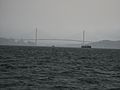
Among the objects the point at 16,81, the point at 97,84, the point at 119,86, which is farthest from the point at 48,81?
the point at 119,86

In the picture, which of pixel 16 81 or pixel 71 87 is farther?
pixel 16 81

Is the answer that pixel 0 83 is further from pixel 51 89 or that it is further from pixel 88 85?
pixel 88 85

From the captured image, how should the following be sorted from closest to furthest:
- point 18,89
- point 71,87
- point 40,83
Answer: point 18,89
point 71,87
point 40,83

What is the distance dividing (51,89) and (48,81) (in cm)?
349

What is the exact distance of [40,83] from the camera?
20.5 metres

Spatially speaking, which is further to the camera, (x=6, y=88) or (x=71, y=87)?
(x=71, y=87)

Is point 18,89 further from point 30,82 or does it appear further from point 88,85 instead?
point 88,85

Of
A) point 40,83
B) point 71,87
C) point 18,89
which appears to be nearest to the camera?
point 18,89

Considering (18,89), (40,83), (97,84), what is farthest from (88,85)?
(18,89)

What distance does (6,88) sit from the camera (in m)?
17.9

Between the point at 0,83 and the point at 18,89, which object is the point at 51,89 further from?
the point at 0,83

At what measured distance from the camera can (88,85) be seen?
801 inches

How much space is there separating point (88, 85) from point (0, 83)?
7154mm

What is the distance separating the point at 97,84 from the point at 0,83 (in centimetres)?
806
